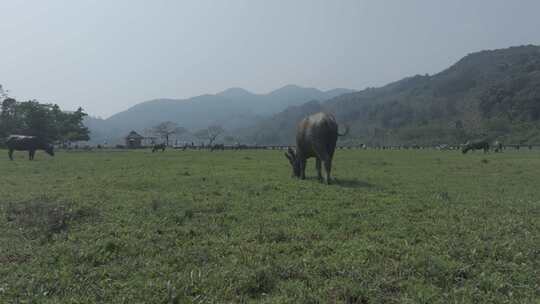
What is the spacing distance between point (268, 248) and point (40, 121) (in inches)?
3074

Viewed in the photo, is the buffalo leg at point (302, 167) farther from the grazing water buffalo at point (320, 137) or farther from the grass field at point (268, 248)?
the grass field at point (268, 248)

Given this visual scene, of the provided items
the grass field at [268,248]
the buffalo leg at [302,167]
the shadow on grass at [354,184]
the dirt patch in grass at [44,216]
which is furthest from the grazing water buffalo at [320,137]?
the dirt patch in grass at [44,216]

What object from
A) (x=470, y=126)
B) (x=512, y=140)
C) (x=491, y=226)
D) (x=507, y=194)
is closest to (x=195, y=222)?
(x=491, y=226)

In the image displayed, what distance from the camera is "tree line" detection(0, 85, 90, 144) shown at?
230 feet

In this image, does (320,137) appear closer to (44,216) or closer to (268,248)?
(268,248)

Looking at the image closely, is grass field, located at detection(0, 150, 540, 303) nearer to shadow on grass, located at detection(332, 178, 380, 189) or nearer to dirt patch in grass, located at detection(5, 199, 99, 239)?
dirt patch in grass, located at detection(5, 199, 99, 239)

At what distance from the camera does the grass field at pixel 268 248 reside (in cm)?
496

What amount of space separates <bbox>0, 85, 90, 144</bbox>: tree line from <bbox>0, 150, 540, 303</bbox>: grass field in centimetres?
6904

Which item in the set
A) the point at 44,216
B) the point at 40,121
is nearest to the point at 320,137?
the point at 44,216

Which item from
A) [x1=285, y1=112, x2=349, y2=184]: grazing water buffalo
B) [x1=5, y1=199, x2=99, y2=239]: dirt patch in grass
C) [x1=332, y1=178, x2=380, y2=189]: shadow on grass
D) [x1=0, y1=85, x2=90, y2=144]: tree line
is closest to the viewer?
[x1=5, y1=199, x2=99, y2=239]: dirt patch in grass

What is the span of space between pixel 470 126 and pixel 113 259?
541 ft

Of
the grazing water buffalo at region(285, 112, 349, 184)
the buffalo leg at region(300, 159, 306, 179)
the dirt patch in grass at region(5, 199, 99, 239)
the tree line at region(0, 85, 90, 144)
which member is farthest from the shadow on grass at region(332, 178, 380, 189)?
the tree line at region(0, 85, 90, 144)

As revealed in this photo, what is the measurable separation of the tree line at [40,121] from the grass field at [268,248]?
6904 centimetres

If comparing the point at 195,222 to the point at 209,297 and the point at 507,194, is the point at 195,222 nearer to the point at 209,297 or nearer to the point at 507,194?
the point at 209,297
